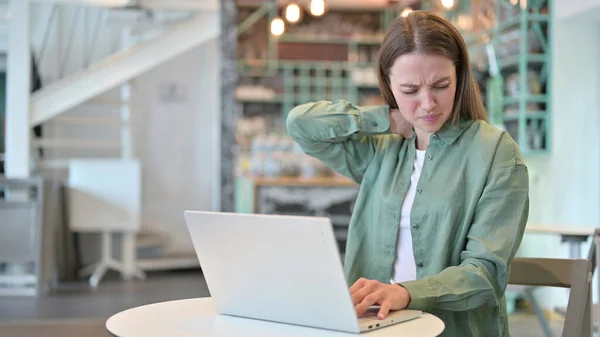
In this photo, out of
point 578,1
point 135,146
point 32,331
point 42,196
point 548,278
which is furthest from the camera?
point 135,146

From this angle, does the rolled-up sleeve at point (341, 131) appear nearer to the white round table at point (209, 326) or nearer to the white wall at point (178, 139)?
the white round table at point (209, 326)

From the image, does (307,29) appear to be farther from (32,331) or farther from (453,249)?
(453,249)

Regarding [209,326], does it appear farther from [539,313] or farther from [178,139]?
[178,139]

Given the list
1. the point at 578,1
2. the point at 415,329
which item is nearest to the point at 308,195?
the point at 578,1

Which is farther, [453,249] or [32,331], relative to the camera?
[32,331]

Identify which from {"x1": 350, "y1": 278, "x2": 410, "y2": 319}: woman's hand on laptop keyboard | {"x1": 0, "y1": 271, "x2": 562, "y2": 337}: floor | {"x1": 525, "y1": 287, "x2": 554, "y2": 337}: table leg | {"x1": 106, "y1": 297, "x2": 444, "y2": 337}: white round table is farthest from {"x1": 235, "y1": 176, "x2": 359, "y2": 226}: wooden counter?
{"x1": 350, "y1": 278, "x2": 410, "y2": 319}: woman's hand on laptop keyboard

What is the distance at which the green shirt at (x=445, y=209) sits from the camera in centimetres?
171

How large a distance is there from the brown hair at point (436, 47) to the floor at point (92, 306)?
3.70 metres

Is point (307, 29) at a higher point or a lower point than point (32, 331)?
higher

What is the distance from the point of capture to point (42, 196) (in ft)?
24.4

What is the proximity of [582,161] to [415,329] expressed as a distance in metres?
5.25

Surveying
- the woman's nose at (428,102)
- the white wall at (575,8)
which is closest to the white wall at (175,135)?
the white wall at (575,8)

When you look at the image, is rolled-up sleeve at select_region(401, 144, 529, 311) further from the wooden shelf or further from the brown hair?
the wooden shelf

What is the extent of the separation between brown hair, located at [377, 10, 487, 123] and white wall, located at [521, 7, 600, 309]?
4613mm
